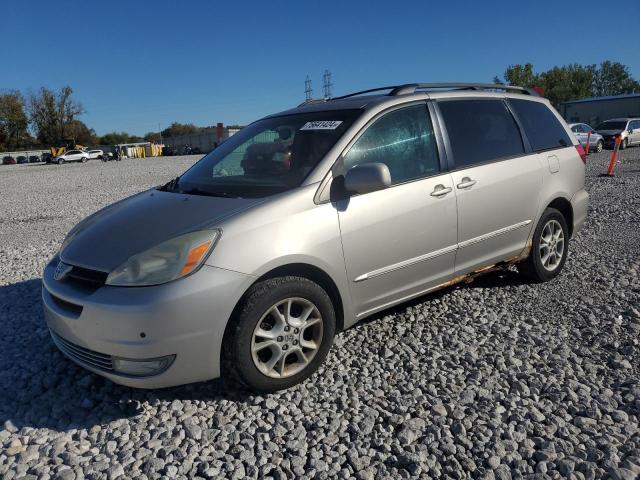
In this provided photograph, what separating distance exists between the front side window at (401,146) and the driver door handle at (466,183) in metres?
0.23

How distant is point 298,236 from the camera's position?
2.96 metres

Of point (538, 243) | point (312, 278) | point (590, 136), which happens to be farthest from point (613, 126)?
point (312, 278)

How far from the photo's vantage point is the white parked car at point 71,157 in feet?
184

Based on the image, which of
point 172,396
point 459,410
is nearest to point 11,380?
point 172,396

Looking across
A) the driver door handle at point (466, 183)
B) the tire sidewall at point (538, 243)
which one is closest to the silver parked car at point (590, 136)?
the tire sidewall at point (538, 243)

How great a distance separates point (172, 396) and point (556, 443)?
7.07 feet

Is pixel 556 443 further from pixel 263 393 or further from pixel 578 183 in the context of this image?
pixel 578 183

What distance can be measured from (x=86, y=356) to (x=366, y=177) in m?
1.93

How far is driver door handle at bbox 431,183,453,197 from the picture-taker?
364cm

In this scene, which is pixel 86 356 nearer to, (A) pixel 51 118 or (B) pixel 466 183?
(B) pixel 466 183

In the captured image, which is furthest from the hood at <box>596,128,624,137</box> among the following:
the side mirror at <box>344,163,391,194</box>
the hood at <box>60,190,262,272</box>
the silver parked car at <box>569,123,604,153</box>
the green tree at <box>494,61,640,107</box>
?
the green tree at <box>494,61,640,107</box>

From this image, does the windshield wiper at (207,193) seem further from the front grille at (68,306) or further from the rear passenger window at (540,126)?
the rear passenger window at (540,126)

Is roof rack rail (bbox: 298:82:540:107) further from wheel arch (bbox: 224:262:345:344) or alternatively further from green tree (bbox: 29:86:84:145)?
green tree (bbox: 29:86:84:145)

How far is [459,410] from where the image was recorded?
9.16ft
